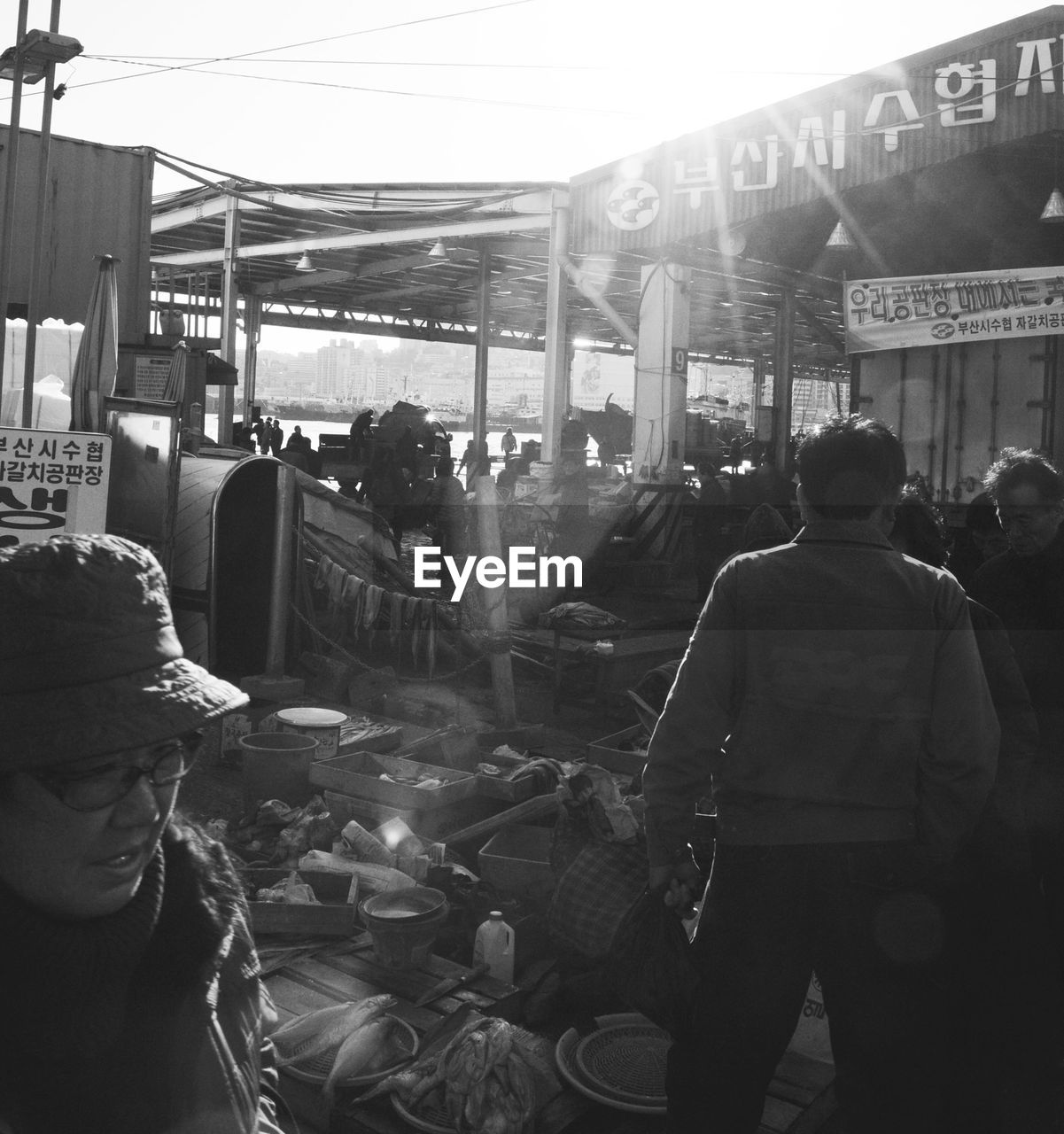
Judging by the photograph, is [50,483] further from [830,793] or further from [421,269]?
[421,269]

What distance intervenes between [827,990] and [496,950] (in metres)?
1.77

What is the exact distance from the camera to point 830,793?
2.79 meters


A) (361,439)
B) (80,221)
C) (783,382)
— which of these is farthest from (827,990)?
(361,439)

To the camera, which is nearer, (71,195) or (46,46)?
(46,46)

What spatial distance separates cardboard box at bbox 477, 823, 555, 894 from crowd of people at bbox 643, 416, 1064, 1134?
1.94m

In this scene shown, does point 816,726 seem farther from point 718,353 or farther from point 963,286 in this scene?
point 718,353

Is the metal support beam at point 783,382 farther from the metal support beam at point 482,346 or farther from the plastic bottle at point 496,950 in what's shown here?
the plastic bottle at point 496,950

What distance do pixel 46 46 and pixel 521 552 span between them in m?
7.09

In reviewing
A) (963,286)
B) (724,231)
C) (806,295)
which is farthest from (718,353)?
(963,286)

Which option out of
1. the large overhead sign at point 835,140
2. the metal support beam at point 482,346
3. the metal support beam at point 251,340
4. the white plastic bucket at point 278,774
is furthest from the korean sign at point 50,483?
the metal support beam at point 251,340

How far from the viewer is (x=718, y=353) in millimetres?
42750

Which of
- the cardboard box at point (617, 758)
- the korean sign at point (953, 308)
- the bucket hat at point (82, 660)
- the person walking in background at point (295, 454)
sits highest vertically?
the korean sign at point (953, 308)

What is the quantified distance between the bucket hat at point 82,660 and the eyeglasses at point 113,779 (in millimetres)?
53

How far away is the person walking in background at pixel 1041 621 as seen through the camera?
3.85 meters
